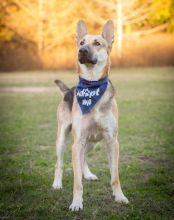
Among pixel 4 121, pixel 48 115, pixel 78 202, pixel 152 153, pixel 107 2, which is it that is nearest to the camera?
pixel 78 202

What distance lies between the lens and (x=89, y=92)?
6133 millimetres

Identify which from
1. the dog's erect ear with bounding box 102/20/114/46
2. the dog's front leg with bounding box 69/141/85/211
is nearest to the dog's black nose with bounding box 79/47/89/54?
the dog's erect ear with bounding box 102/20/114/46

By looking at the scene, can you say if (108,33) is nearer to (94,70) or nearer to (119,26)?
(94,70)

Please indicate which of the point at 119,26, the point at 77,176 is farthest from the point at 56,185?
the point at 119,26

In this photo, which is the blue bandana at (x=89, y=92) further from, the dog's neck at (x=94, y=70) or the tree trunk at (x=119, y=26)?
the tree trunk at (x=119, y=26)

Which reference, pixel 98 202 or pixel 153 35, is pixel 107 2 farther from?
pixel 98 202

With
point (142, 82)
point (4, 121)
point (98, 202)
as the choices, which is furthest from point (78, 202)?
point (142, 82)

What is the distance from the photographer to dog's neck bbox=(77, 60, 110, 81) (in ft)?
20.0

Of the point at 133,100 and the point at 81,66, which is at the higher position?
the point at 81,66

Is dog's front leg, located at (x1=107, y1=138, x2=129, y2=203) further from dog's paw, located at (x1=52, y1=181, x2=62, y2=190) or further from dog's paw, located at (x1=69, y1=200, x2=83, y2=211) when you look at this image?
dog's paw, located at (x1=52, y1=181, x2=62, y2=190)

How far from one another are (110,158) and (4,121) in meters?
7.04

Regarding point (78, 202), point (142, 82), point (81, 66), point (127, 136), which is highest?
A: point (81, 66)

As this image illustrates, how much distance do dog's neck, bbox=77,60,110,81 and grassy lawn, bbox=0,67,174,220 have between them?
1459 millimetres

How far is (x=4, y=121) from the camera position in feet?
41.8
